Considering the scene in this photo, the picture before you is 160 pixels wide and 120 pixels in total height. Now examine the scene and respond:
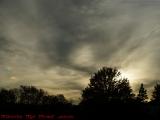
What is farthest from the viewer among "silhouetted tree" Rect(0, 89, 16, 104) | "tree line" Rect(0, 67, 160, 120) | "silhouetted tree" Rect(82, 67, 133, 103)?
"silhouetted tree" Rect(0, 89, 16, 104)

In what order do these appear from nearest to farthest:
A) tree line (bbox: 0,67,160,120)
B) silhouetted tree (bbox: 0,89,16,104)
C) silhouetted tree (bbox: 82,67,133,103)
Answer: tree line (bbox: 0,67,160,120) → silhouetted tree (bbox: 82,67,133,103) → silhouetted tree (bbox: 0,89,16,104)

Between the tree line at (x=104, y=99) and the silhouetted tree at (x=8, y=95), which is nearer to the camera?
the tree line at (x=104, y=99)

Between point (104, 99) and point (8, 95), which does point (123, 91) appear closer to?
point (104, 99)

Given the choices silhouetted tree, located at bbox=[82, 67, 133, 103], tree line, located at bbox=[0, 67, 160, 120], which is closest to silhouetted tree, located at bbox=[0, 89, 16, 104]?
tree line, located at bbox=[0, 67, 160, 120]

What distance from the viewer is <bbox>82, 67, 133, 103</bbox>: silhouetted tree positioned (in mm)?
98875

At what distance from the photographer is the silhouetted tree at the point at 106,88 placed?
98.9 meters

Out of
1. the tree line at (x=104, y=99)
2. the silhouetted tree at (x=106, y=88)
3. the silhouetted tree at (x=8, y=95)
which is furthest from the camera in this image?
the silhouetted tree at (x=8, y=95)

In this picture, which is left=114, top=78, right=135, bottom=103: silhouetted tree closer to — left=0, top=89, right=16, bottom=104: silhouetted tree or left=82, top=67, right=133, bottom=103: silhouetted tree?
left=82, top=67, right=133, bottom=103: silhouetted tree

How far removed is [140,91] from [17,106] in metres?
97.0

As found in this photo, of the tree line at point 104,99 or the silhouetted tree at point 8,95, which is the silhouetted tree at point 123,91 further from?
the silhouetted tree at point 8,95

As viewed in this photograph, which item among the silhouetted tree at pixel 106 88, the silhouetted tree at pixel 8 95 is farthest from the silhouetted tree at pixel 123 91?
the silhouetted tree at pixel 8 95

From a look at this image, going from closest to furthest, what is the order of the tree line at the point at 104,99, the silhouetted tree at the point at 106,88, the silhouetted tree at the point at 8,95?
1. the tree line at the point at 104,99
2. the silhouetted tree at the point at 106,88
3. the silhouetted tree at the point at 8,95

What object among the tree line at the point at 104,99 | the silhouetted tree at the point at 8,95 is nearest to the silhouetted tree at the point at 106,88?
the tree line at the point at 104,99

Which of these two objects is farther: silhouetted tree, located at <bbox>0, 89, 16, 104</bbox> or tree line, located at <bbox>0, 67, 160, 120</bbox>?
silhouetted tree, located at <bbox>0, 89, 16, 104</bbox>
